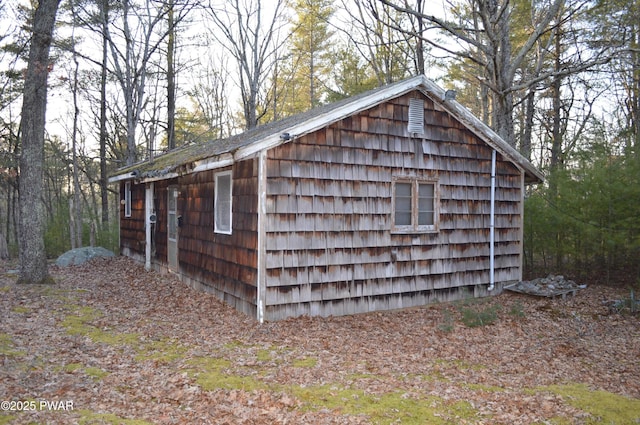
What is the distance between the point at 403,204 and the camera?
29.8 ft

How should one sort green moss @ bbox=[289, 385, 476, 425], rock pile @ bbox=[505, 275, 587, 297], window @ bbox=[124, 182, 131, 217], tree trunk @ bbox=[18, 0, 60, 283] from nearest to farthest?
green moss @ bbox=[289, 385, 476, 425], tree trunk @ bbox=[18, 0, 60, 283], rock pile @ bbox=[505, 275, 587, 297], window @ bbox=[124, 182, 131, 217]

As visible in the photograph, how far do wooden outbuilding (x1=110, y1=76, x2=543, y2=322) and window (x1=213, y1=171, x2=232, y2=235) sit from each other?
29 mm

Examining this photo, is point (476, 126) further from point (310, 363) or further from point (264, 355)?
point (264, 355)

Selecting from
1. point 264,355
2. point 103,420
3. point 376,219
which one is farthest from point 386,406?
point 376,219

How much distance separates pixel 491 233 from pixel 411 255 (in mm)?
2319

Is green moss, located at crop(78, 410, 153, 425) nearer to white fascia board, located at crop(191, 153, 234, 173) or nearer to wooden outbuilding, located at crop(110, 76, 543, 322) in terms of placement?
wooden outbuilding, located at crop(110, 76, 543, 322)

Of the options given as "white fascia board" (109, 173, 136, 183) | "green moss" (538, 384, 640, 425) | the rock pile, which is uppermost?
"white fascia board" (109, 173, 136, 183)

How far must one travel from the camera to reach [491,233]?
33.2 ft

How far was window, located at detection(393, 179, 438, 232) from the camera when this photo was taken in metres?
8.98

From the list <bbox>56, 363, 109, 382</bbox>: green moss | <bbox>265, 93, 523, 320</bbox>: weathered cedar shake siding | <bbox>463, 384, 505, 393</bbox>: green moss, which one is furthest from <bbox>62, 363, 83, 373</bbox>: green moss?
<bbox>463, 384, 505, 393</bbox>: green moss

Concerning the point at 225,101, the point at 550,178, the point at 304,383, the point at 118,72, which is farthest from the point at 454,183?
the point at 225,101

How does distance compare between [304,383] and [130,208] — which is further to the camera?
[130,208]

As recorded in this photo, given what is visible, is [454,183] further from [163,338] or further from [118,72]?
[118,72]

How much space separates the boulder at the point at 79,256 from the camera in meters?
14.3
